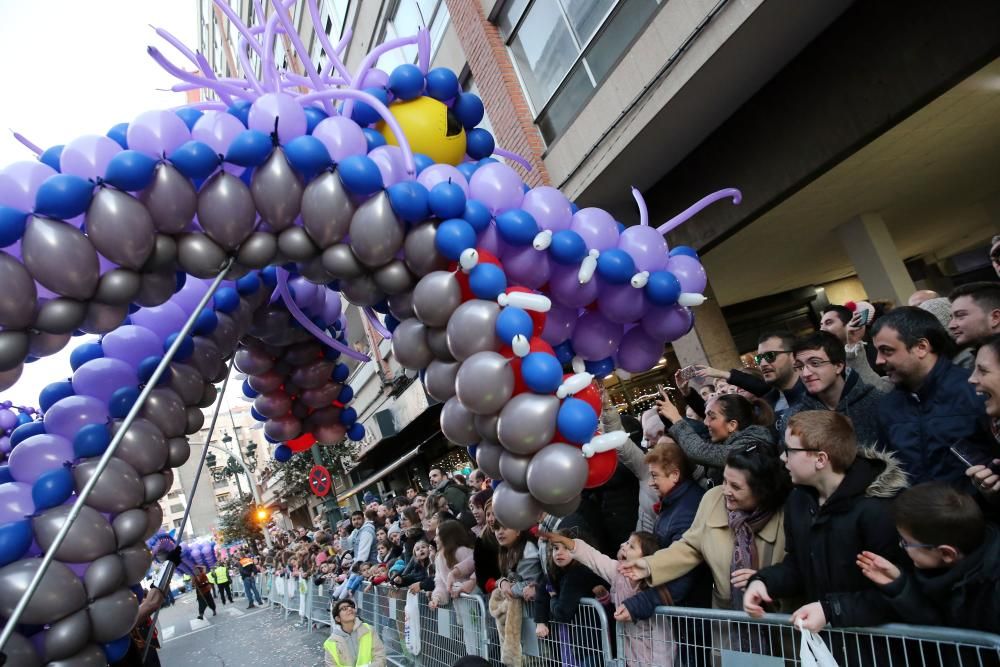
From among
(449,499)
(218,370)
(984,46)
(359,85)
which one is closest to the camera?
(359,85)

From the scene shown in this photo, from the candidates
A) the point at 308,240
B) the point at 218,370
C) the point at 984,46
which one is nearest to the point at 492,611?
the point at 218,370

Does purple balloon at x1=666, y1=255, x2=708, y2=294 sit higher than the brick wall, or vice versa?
the brick wall

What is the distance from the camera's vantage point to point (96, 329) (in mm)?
3008

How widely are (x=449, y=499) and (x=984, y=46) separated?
5859mm

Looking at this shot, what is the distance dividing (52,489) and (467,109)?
292cm

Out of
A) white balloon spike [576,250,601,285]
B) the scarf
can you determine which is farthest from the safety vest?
white balloon spike [576,250,601,285]

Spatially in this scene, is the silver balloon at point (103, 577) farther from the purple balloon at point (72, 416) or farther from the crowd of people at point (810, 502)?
the crowd of people at point (810, 502)

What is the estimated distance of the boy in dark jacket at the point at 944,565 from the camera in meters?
1.94

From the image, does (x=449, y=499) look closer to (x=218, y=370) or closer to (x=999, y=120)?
(x=218, y=370)

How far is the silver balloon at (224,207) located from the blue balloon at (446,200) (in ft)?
2.75

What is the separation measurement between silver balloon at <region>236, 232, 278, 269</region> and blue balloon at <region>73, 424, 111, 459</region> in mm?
1242

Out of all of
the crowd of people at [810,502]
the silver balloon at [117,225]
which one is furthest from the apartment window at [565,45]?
the silver balloon at [117,225]

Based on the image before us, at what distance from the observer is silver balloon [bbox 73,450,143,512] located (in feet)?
11.0

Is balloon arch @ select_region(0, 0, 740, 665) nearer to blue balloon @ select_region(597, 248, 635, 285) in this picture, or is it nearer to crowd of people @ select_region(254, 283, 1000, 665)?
blue balloon @ select_region(597, 248, 635, 285)
